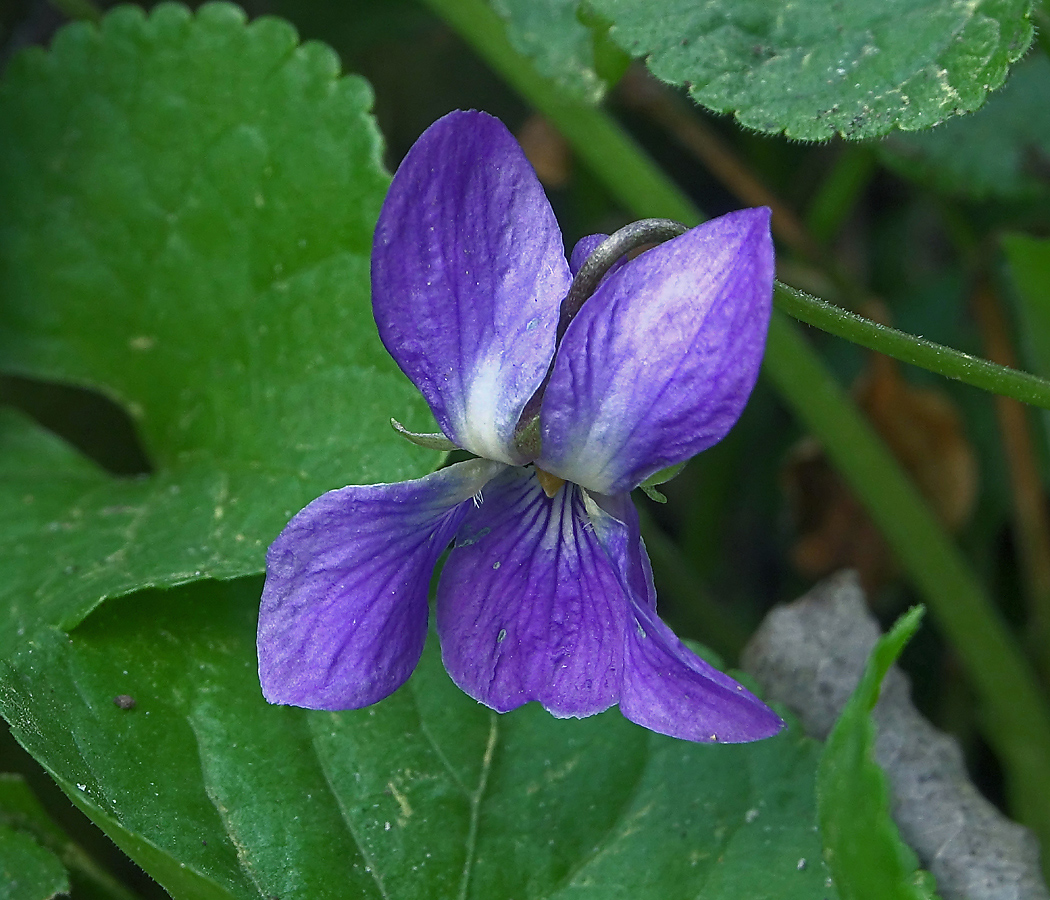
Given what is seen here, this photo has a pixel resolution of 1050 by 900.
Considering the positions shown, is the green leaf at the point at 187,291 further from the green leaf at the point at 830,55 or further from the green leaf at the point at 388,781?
the green leaf at the point at 830,55

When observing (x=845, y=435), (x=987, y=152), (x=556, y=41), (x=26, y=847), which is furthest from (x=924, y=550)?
(x=26, y=847)

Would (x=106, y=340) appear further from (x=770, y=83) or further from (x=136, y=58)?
(x=770, y=83)

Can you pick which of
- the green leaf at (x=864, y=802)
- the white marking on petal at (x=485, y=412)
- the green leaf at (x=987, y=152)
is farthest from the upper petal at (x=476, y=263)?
the green leaf at (x=987, y=152)

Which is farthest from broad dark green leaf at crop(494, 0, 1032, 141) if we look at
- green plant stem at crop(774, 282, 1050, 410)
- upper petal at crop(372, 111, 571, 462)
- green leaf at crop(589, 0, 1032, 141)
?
upper petal at crop(372, 111, 571, 462)

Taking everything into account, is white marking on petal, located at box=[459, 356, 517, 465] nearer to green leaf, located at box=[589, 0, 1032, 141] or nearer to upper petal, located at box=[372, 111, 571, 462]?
upper petal, located at box=[372, 111, 571, 462]

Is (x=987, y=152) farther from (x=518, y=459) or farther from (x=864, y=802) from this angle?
(x=864, y=802)
